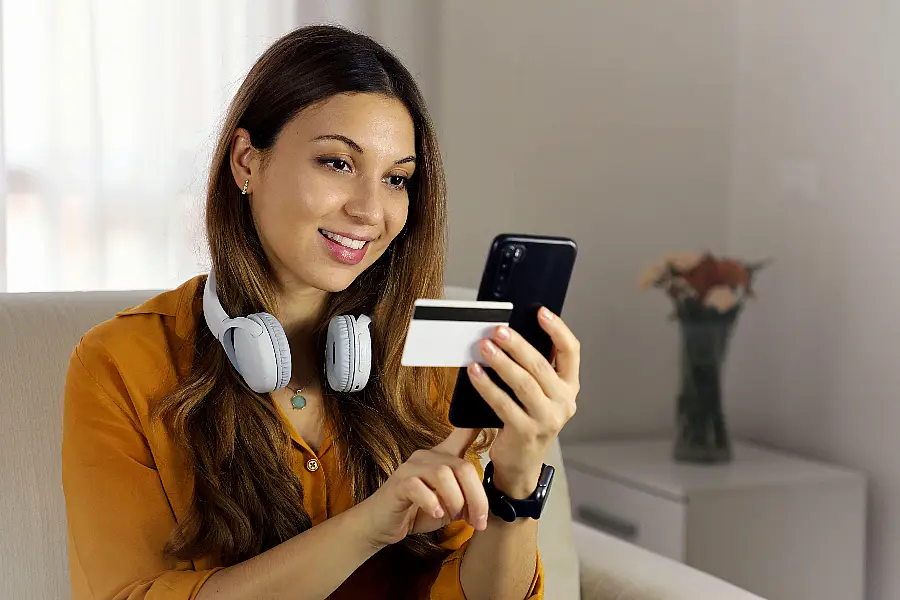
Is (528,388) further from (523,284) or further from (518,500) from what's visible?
(518,500)

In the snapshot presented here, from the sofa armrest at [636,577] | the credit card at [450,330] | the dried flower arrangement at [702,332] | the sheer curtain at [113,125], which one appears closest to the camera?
the credit card at [450,330]

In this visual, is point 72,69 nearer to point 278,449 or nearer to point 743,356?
point 278,449

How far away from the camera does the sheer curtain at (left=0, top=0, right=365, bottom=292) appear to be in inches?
77.9

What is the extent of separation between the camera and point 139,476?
1.09 metres

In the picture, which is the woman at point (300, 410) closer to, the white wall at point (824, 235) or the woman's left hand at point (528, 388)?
the woman's left hand at point (528, 388)

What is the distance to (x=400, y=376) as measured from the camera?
1.29 metres

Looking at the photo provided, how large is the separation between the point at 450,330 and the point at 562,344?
0.39 ft

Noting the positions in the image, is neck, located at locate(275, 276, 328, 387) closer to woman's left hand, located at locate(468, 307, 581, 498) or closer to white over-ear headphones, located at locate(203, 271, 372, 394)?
white over-ear headphones, located at locate(203, 271, 372, 394)

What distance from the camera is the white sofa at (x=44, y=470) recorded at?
4.28 ft

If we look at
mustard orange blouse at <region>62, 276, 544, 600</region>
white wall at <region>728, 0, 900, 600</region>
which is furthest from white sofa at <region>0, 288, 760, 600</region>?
white wall at <region>728, 0, 900, 600</region>

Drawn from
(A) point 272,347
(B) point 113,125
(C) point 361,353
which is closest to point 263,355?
(A) point 272,347

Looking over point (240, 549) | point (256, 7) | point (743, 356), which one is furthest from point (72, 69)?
point (743, 356)

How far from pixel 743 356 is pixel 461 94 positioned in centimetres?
96

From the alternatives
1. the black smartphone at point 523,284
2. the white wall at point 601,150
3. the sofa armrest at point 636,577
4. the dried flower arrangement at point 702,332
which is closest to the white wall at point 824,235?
the white wall at point 601,150
